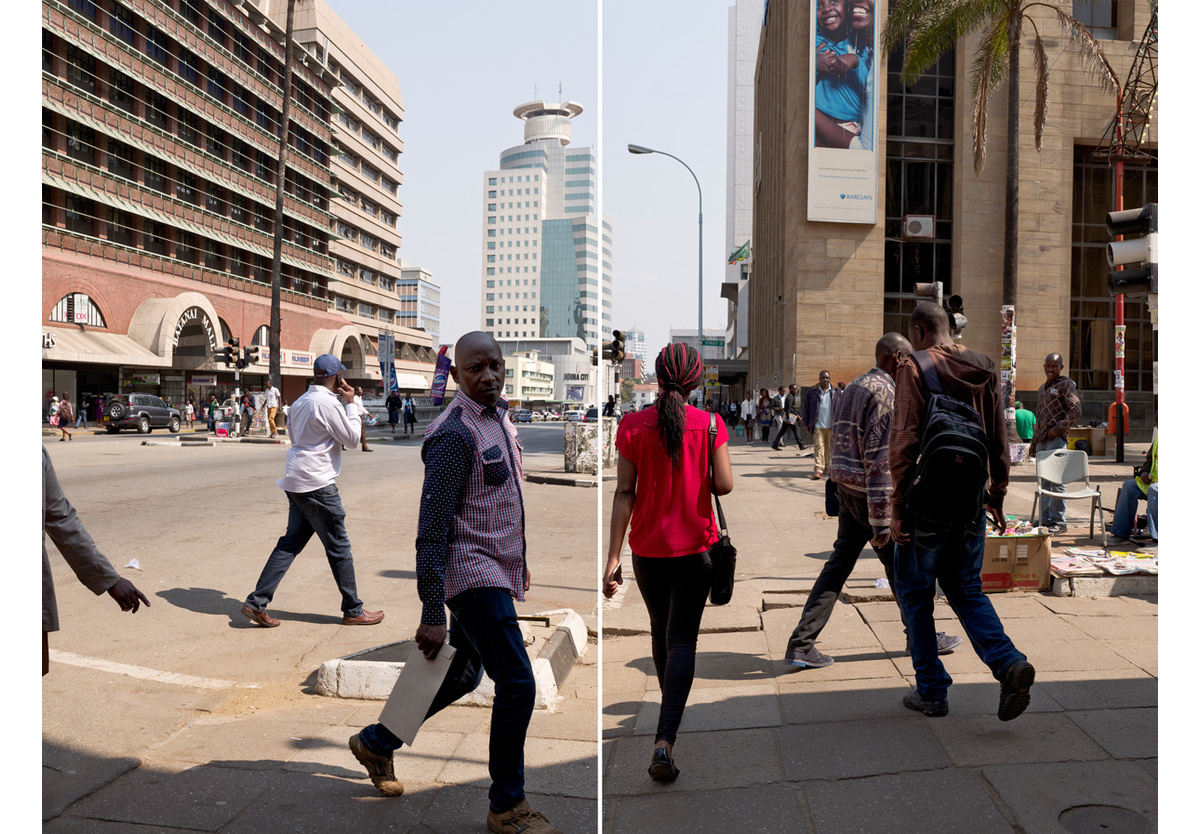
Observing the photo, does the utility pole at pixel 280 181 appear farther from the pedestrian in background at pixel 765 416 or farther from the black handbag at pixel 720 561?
the pedestrian in background at pixel 765 416

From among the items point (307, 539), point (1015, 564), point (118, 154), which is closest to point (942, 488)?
point (1015, 564)

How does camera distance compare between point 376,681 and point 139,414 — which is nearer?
point 376,681

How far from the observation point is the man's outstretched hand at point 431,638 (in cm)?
279

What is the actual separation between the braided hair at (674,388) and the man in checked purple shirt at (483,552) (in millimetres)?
745

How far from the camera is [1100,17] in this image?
87.7 ft

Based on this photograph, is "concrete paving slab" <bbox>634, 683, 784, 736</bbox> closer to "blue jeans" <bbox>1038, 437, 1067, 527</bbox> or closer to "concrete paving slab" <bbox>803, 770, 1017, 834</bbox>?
"concrete paving slab" <bbox>803, 770, 1017, 834</bbox>

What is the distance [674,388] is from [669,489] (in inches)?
15.5

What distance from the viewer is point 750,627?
5887mm

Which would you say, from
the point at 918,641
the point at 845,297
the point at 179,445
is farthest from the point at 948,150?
the point at 918,641

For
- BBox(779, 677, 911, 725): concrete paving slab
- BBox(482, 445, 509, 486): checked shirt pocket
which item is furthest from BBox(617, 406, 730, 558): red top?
BBox(779, 677, 911, 725): concrete paving slab

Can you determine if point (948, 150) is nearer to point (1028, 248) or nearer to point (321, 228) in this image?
point (1028, 248)

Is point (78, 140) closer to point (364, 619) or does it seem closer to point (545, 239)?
point (545, 239)

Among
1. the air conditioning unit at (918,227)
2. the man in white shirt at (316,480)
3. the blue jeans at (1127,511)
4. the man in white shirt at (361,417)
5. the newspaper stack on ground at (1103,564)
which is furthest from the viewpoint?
the air conditioning unit at (918,227)

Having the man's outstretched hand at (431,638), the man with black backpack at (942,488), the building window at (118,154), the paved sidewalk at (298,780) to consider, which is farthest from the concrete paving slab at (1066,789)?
the building window at (118,154)
